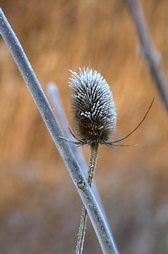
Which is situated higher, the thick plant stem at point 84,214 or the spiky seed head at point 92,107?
the spiky seed head at point 92,107

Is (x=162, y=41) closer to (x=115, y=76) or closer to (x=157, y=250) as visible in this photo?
(x=115, y=76)

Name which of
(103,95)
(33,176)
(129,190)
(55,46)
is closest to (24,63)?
(103,95)

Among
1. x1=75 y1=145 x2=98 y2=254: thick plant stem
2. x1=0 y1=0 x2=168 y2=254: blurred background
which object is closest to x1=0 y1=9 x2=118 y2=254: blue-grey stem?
x1=75 y1=145 x2=98 y2=254: thick plant stem

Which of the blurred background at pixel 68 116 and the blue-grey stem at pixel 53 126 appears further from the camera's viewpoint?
the blurred background at pixel 68 116

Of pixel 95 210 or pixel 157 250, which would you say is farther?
pixel 157 250

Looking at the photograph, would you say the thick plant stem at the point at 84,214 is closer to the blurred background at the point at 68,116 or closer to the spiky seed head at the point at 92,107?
the spiky seed head at the point at 92,107

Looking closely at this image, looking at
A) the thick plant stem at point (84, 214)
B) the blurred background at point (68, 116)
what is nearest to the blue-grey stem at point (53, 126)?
the thick plant stem at point (84, 214)

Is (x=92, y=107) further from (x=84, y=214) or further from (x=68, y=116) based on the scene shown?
(x=68, y=116)

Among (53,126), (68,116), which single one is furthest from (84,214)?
(68,116)
